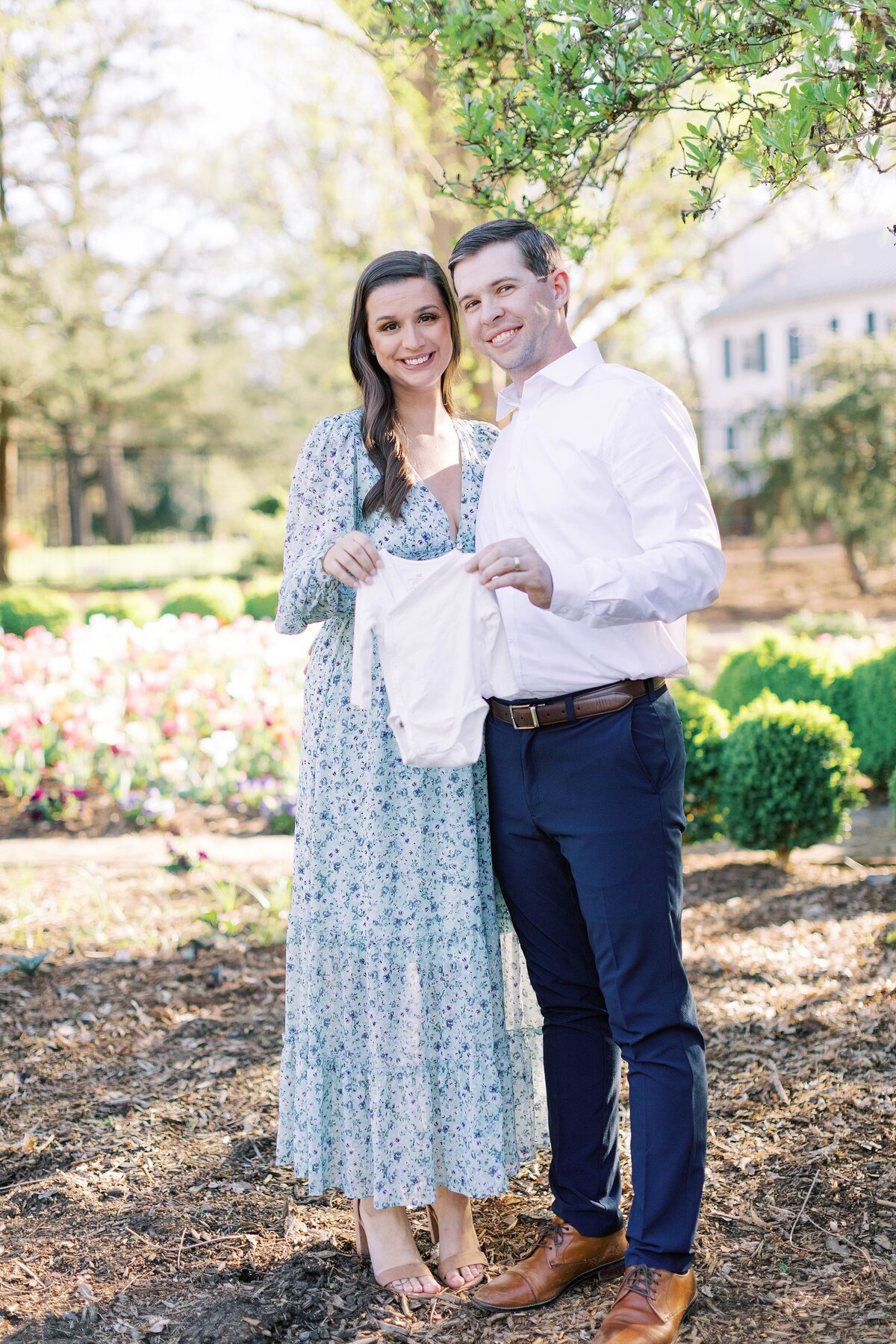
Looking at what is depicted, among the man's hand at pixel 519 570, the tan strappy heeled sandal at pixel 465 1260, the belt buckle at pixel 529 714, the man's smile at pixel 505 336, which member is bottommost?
the tan strappy heeled sandal at pixel 465 1260

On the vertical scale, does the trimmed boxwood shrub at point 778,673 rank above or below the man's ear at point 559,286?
below

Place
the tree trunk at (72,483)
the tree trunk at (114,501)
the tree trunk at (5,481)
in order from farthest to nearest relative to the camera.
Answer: the tree trunk at (114,501) → the tree trunk at (72,483) → the tree trunk at (5,481)

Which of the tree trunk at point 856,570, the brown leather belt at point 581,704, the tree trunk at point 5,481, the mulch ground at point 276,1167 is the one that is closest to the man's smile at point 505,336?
the brown leather belt at point 581,704

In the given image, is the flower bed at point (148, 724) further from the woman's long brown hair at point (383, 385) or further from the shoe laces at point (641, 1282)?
the shoe laces at point (641, 1282)

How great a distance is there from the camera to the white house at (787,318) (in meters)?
35.2

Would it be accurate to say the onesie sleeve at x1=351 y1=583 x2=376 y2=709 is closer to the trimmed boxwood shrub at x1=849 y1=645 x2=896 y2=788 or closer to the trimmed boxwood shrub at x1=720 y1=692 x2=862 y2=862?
the trimmed boxwood shrub at x1=720 y1=692 x2=862 y2=862

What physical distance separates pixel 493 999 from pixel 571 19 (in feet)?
6.68

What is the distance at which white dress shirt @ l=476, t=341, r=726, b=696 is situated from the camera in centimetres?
215

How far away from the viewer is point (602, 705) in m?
2.31

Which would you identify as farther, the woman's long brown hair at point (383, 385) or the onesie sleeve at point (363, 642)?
the woman's long brown hair at point (383, 385)

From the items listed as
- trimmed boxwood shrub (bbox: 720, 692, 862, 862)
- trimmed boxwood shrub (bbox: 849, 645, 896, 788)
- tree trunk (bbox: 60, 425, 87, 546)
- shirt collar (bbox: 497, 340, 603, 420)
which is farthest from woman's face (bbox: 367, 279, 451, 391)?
tree trunk (bbox: 60, 425, 87, 546)

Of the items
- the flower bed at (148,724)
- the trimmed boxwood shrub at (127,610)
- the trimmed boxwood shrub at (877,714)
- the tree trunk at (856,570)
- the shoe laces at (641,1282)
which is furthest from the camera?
the tree trunk at (856,570)

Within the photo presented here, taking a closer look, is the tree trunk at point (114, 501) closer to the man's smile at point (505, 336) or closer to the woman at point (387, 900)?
the woman at point (387, 900)

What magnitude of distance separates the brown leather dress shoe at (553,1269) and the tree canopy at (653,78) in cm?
214
